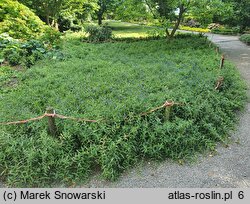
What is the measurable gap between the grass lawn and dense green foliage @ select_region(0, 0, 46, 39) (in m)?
3.50

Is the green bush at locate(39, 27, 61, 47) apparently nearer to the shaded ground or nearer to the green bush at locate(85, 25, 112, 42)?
the green bush at locate(85, 25, 112, 42)

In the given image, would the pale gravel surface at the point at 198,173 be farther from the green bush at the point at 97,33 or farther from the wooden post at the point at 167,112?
the green bush at the point at 97,33

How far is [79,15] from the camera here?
15.7m

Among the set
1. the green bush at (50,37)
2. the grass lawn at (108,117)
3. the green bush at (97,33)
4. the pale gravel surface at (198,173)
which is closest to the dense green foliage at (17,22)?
the green bush at (50,37)

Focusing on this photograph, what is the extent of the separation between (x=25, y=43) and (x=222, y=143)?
6490mm

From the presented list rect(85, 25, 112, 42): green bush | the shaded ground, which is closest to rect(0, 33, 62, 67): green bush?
rect(85, 25, 112, 42): green bush

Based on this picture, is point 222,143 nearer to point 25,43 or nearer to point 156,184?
point 156,184

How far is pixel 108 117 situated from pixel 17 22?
7203 millimetres

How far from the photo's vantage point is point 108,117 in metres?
3.13

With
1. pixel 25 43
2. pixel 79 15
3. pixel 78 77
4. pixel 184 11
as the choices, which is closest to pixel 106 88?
pixel 78 77

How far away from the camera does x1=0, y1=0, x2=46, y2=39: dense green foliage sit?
8117 mm

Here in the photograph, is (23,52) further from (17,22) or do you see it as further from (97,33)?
(97,33)

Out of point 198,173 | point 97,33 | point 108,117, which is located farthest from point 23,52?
point 198,173

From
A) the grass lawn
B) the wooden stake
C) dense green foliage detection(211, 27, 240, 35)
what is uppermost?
dense green foliage detection(211, 27, 240, 35)
